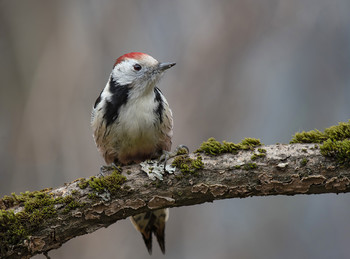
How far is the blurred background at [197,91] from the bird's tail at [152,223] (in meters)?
1.19

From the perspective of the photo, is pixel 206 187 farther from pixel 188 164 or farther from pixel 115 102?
pixel 115 102

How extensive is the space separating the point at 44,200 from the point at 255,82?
3045 mm

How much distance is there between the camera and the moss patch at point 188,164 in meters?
2.46

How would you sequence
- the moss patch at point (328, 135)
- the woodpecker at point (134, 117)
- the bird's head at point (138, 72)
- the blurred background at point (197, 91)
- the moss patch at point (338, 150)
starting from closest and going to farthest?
the moss patch at point (338, 150) → the moss patch at point (328, 135) → the woodpecker at point (134, 117) → the bird's head at point (138, 72) → the blurred background at point (197, 91)

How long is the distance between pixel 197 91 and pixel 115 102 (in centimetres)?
186

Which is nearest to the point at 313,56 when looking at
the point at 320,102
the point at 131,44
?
the point at 320,102

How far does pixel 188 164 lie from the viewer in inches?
98.4

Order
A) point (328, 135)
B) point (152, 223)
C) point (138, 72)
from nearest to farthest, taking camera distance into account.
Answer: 1. point (328, 135)
2. point (138, 72)
3. point (152, 223)

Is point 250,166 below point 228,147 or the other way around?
below

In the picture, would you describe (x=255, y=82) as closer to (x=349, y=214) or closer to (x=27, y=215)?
(x=349, y=214)

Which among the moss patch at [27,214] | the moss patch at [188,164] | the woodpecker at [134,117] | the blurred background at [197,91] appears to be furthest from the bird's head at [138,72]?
the blurred background at [197,91]

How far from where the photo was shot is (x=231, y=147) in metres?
2.50

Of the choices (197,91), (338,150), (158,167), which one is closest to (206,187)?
(158,167)

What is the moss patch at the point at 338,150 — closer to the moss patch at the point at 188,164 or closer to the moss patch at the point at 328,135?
the moss patch at the point at 328,135
